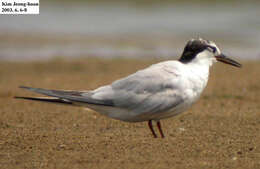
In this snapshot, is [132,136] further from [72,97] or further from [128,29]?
[128,29]

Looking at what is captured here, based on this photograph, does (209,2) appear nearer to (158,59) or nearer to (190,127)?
(158,59)

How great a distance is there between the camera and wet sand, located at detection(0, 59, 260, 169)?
13.8 ft

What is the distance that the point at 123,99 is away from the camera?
468 cm

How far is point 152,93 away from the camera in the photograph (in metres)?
4.66

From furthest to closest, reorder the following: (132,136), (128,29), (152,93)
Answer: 1. (128,29)
2. (132,136)
3. (152,93)

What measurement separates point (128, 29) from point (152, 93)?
33.2ft

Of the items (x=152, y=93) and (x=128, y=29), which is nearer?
(x=152, y=93)

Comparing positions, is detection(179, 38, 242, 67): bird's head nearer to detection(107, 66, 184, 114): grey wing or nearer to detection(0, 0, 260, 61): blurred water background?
detection(107, 66, 184, 114): grey wing

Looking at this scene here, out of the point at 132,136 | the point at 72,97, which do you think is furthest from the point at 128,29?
the point at 72,97

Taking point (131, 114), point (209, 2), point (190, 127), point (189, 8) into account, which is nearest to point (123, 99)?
point (131, 114)

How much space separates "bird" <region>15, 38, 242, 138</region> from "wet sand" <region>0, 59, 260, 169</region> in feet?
1.06

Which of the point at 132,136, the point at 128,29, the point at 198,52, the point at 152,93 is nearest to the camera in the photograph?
the point at 152,93

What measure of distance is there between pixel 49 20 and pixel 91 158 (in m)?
12.5

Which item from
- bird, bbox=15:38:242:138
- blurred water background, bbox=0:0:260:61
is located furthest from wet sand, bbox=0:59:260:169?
blurred water background, bbox=0:0:260:61
